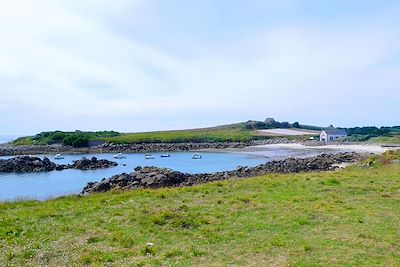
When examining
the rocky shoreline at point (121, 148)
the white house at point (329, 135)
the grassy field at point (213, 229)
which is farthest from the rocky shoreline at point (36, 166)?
the white house at point (329, 135)

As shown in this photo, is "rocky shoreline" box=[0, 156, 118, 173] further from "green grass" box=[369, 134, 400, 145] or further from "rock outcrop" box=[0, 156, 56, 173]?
"green grass" box=[369, 134, 400, 145]

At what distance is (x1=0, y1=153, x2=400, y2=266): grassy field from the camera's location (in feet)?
33.9

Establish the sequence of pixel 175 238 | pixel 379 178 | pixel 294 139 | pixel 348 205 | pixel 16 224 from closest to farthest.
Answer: pixel 175 238 < pixel 16 224 < pixel 348 205 < pixel 379 178 < pixel 294 139

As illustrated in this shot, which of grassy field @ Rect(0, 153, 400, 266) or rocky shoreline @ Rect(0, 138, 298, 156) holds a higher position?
rocky shoreline @ Rect(0, 138, 298, 156)

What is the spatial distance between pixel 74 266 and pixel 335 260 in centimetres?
641

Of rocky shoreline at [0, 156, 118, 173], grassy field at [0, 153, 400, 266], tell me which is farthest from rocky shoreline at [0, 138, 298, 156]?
grassy field at [0, 153, 400, 266]

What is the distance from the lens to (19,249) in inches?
448

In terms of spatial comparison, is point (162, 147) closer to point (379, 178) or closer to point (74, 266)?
point (379, 178)

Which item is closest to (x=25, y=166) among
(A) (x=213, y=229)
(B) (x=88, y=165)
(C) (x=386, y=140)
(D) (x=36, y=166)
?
(D) (x=36, y=166)

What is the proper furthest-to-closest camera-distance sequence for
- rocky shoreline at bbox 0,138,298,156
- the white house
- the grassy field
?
1. the white house
2. rocky shoreline at bbox 0,138,298,156
3. the grassy field

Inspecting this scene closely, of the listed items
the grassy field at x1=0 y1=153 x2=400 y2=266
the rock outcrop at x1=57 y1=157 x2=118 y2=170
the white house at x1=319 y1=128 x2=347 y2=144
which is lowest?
the rock outcrop at x1=57 y1=157 x2=118 y2=170

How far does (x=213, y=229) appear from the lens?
43.4 ft

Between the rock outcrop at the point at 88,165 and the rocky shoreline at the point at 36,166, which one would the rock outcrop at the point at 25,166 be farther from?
the rock outcrop at the point at 88,165

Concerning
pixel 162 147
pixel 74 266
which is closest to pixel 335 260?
pixel 74 266
